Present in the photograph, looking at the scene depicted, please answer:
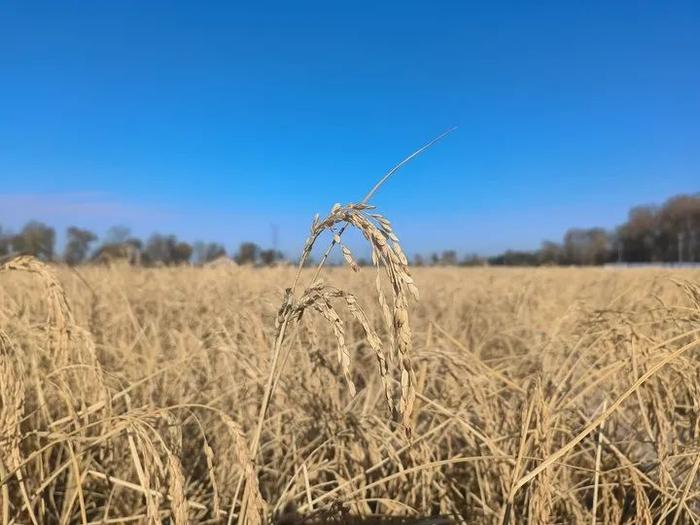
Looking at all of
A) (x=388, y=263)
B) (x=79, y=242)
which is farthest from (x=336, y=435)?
(x=79, y=242)

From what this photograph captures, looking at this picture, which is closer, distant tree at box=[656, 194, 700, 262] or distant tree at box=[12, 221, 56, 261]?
distant tree at box=[12, 221, 56, 261]

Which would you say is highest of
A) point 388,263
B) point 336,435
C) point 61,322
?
point 388,263

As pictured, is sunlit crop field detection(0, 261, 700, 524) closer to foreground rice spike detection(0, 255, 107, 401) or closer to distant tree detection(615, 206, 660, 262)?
foreground rice spike detection(0, 255, 107, 401)

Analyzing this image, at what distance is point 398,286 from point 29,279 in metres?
3.83

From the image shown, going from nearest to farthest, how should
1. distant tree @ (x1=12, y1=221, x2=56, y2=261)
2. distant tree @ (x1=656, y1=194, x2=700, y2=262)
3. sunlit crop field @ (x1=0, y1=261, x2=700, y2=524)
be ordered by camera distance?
sunlit crop field @ (x1=0, y1=261, x2=700, y2=524), distant tree @ (x1=12, y1=221, x2=56, y2=261), distant tree @ (x1=656, y1=194, x2=700, y2=262)

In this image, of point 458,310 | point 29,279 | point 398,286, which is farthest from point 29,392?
point 458,310

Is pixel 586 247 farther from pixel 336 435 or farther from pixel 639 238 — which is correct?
pixel 336 435

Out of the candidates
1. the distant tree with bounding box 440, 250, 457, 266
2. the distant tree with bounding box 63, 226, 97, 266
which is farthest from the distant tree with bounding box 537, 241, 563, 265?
the distant tree with bounding box 63, 226, 97, 266

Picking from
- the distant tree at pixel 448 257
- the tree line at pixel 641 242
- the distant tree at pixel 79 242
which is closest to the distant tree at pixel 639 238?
the tree line at pixel 641 242

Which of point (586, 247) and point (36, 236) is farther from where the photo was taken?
point (586, 247)

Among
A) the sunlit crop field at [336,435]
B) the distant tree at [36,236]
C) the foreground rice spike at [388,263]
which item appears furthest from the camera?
the distant tree at [36,236]

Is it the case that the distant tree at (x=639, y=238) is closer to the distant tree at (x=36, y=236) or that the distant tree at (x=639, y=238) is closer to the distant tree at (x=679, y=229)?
the distant tree at (x=679, y=229)

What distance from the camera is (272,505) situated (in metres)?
1.43

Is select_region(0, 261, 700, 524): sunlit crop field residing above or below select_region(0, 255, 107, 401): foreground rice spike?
below
